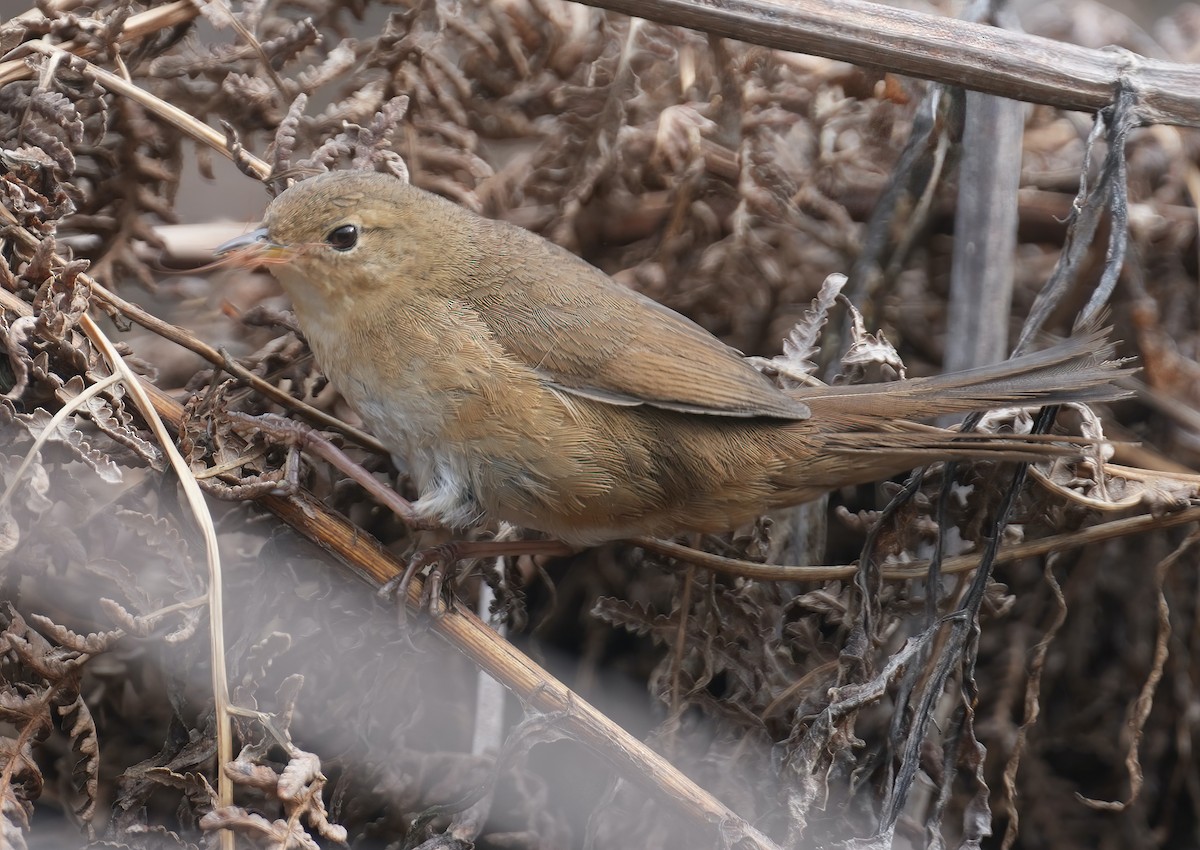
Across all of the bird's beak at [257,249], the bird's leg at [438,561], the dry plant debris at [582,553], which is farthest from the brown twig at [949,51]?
the bird's leg at [438,561]

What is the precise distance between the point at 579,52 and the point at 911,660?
2.00m

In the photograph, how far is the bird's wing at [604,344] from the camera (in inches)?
97.9

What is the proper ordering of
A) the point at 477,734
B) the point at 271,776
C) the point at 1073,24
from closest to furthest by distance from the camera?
the point at 271,776 → the point at 477,734 → the point at 1073,24

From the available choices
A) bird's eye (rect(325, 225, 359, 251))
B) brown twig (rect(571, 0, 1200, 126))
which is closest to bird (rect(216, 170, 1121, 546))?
bird's eye (rect(325, 225, 359, 251))

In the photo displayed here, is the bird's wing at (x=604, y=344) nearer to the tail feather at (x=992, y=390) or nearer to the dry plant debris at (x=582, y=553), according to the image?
the tail feather at (x=992, y=390)

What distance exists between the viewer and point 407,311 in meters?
2.56

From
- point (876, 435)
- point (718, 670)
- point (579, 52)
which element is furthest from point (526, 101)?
point (718, 670)

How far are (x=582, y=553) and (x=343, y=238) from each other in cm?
110

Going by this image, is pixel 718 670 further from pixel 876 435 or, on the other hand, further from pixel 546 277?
pixel 546 277

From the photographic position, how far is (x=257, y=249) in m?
2.46

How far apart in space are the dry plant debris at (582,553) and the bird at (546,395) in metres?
0.15

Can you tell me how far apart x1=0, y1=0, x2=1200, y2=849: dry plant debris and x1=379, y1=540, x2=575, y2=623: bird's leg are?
7 cm

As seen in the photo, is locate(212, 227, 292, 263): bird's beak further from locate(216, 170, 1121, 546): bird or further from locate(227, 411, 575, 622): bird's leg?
locate(227, 411, 575, 622): bird's leg

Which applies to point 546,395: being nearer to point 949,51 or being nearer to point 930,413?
point 930,413
